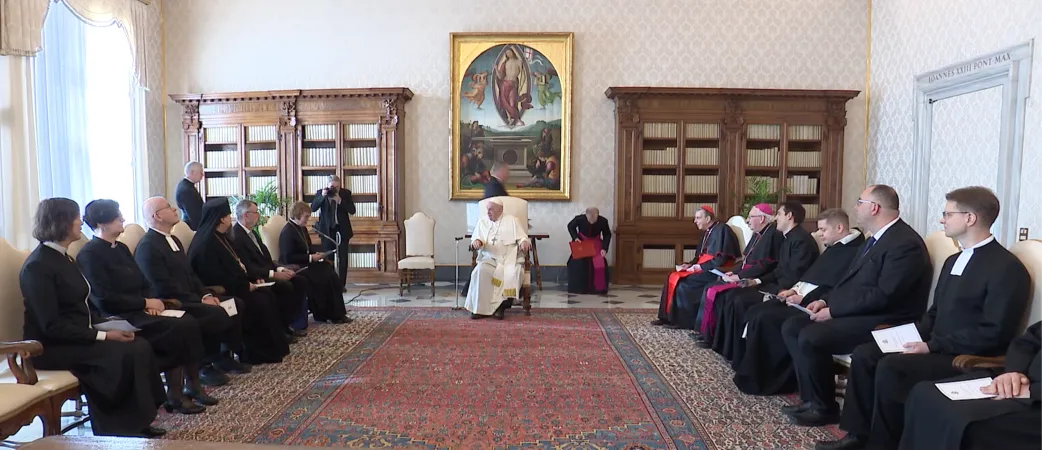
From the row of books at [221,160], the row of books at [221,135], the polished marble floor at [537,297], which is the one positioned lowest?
the polished marble floor at [537,297]

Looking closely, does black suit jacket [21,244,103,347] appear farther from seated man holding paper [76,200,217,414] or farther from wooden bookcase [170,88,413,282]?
wooden bookcase [170,88,413,282]

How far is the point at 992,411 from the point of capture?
7.68 ft

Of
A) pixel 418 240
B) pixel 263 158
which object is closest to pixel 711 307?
pixel 418 240

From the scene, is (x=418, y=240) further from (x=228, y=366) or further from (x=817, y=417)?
(x=817, y=417)

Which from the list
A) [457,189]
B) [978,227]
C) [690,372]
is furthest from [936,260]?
[457,189]

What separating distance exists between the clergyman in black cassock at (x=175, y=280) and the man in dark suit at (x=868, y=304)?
378 centimetres

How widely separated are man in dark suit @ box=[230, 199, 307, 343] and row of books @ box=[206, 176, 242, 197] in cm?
433

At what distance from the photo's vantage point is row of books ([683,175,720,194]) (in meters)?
9.11

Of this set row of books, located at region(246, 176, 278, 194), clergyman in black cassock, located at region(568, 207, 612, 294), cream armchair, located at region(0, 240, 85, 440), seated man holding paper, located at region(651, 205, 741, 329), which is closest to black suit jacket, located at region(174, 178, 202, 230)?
row of books, located at region(246, 176, 278, 194)

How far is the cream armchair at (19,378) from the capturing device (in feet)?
8.50

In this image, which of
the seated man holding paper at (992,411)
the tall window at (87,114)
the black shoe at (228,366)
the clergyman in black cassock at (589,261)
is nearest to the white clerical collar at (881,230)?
the seated man holding paper at (992,411)

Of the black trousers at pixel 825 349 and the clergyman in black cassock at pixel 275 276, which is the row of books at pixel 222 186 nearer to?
the clergyman in black cassock at pixel 275 276

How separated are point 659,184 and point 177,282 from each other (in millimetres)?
6779

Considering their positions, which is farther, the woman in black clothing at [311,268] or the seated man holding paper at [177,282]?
the woman in black clothing at [311,268]
